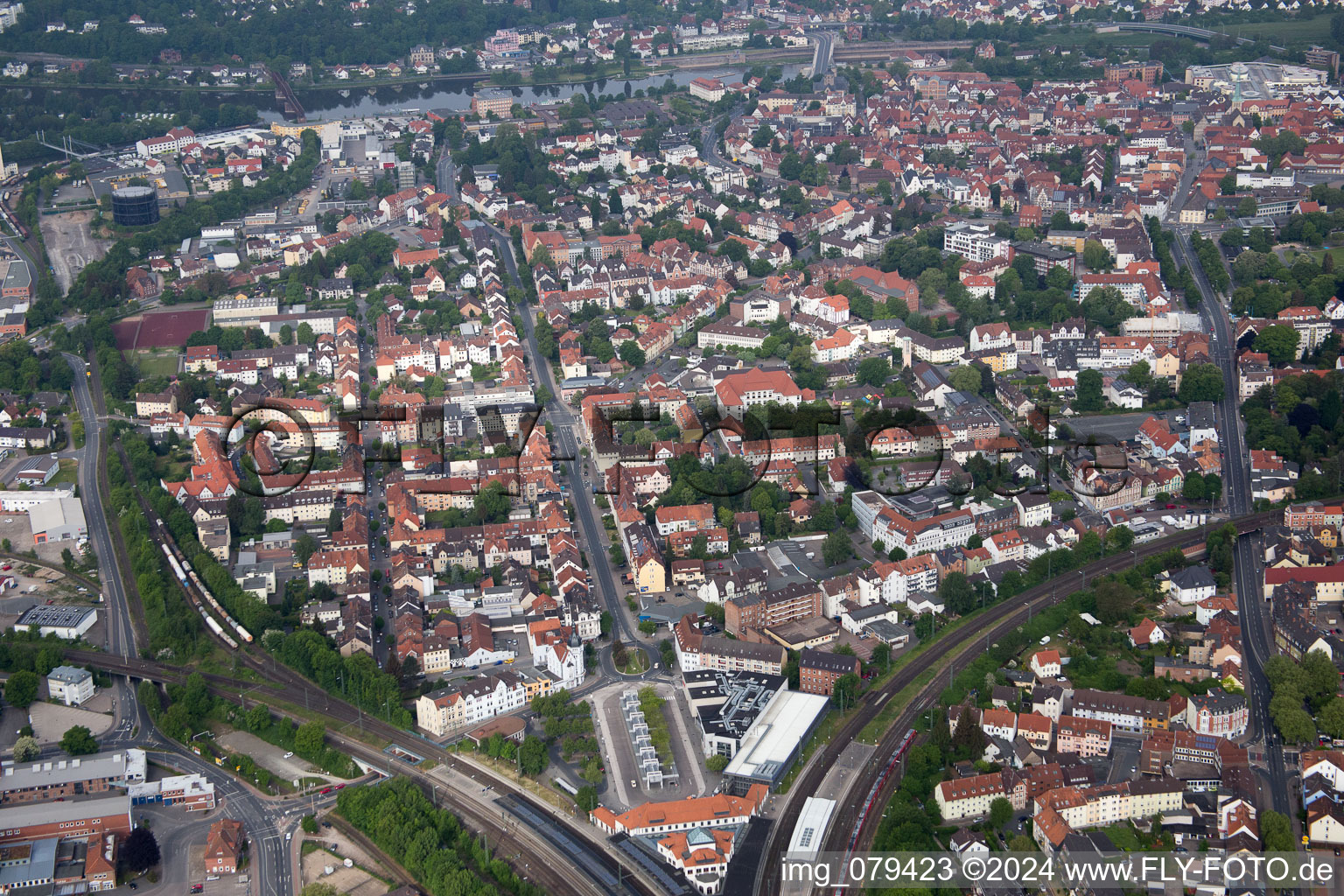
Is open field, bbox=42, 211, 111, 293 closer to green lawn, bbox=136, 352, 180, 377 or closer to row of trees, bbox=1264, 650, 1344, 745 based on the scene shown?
green lawn, bbox=136, 352, 180, 377

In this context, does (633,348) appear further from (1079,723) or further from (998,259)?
(1079,723)

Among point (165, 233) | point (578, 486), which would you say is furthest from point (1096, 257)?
point (165, 233)

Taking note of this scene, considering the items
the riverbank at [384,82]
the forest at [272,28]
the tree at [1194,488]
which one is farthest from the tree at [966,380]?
the forest at [272,28]

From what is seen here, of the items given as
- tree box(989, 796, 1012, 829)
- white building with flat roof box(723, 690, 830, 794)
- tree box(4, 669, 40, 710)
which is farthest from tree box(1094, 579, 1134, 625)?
tree box(4, 669, 40, 710)

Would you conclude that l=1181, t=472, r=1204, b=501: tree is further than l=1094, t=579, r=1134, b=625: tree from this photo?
Yes

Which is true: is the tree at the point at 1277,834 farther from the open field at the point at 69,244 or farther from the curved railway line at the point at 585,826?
the open field at the point at 69,244
